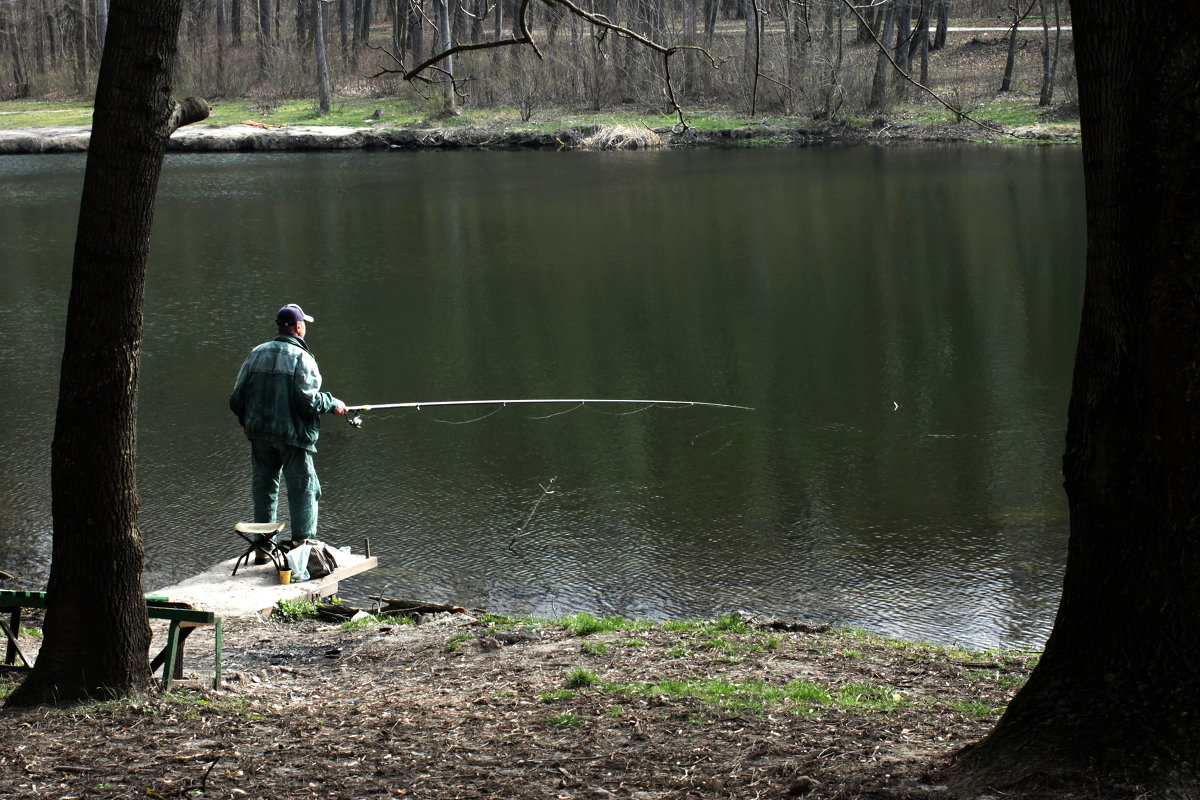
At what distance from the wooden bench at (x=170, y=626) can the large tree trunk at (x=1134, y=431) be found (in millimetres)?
3172

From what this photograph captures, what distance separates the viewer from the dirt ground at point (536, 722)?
13.1ft

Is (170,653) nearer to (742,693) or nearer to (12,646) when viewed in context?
(12,646)

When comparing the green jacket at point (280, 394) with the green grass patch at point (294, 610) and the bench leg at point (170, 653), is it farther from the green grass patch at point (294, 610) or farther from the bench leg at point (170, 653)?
the bench leg at point (170, 653)

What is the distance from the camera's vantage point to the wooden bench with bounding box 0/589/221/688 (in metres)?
5.16

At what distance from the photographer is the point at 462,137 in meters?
44.9

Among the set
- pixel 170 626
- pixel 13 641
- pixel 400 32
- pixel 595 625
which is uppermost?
pixel 400 32

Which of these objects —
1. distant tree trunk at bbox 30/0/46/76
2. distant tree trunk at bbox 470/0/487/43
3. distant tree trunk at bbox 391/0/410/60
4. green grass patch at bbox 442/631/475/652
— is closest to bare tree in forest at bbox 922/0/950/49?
distant tree trunk at bbox 470/0/487/43

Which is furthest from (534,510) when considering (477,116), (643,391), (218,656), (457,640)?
(477,116)

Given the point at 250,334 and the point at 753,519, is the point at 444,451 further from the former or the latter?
the point at 250,334

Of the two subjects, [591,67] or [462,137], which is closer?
[462,137]

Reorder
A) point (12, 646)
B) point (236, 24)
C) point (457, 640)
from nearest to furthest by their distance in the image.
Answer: point (12, 646)
point (457, 640)
point (236, 24)

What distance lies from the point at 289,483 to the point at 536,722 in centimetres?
388

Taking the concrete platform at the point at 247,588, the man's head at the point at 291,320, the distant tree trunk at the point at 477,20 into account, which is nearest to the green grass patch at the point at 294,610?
the concrete platform at the point at 247,588

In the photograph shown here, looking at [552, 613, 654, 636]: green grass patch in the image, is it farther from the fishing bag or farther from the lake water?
the fishing bag
